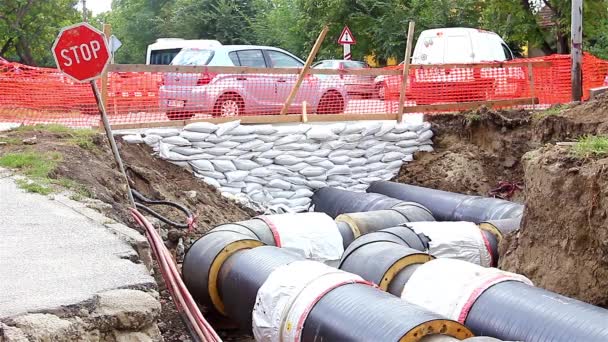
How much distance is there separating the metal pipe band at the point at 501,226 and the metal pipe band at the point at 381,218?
96 centimetres

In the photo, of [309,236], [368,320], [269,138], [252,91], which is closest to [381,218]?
[309,236]

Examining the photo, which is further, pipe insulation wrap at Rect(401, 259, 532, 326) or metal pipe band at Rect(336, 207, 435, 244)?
metal pipe band at Rect(336, 207, 435, 244)

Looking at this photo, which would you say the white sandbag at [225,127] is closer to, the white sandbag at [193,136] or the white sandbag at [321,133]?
the white sandbag at [193,136]

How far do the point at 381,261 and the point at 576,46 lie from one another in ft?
23.4

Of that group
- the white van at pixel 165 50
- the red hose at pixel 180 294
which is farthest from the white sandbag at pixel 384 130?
the white van at pixel 165 50

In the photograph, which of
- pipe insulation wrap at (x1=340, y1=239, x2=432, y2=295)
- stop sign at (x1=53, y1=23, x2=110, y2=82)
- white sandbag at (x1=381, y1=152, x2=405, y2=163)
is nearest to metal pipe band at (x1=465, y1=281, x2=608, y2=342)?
pipe insulation wrap at (x1=340, y1=239, x2=432, y2=295)

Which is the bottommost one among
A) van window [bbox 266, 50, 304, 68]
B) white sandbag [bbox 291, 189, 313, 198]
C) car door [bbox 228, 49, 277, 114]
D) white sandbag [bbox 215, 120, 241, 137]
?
white sandbag [bbox 291, 189, 313, 198]

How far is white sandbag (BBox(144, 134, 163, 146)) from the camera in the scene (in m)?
10.3

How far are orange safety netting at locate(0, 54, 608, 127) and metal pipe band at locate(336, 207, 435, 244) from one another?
3876 mm

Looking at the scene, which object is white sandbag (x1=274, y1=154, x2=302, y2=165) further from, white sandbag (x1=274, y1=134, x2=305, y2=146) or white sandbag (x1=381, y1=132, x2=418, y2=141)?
white sandbag (x1=381, y1=132, x2=418, y2=141)

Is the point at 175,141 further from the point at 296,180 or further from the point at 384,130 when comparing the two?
the point at 384,130

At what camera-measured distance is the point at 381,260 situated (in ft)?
19.6

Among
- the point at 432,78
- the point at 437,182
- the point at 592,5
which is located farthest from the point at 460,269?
the point at 592,5

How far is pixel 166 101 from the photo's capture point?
36.5 ft
